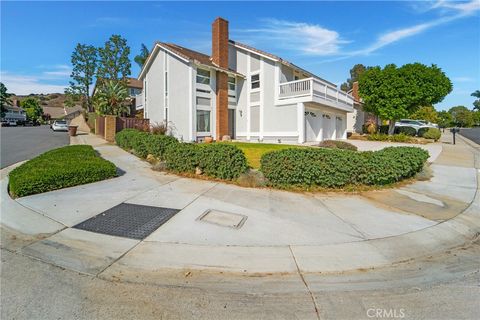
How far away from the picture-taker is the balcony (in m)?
17.4

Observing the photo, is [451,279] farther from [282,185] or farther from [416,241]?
[282,185]

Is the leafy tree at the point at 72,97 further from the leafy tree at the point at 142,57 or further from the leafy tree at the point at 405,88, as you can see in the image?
the leafy tree at the point at 405,88

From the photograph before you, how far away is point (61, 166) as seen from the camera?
282 inches

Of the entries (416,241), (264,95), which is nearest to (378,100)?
(264,95)

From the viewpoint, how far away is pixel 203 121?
19.1m

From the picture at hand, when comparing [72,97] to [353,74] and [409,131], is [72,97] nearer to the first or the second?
[409,131]

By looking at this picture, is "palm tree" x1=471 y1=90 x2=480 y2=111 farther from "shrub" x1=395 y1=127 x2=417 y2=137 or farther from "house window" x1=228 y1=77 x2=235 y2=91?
"house window" x1=228 y1=77 x2=235 y2=91

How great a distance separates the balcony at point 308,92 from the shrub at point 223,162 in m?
11.2

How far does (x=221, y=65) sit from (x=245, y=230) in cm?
1779

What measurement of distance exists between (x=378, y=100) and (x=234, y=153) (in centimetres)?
2118

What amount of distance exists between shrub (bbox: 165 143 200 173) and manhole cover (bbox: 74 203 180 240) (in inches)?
118

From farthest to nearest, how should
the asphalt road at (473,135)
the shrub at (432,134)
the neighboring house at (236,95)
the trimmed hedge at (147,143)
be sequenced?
the asphalt road at (473,135), the shrub at (432,134), the neighboring house at (236,95), the trimmed hedge at (147,143)

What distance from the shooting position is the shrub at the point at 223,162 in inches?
299

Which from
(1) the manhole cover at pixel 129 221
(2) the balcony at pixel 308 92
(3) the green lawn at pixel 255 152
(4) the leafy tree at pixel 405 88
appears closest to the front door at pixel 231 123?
(2) the balcony at pixel 308 92
